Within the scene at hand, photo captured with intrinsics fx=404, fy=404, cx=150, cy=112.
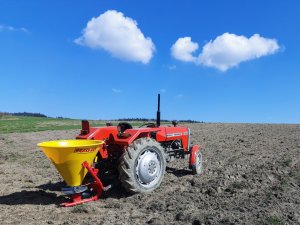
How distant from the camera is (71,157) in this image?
22.3 ft

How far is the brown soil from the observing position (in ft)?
20.7

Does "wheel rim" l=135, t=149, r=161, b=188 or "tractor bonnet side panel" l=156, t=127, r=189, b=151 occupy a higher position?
"tractor bonnet side panel" l=156, t=127, r=189, b=151

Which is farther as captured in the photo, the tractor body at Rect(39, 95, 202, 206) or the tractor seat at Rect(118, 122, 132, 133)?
the tractor seat at Rect(118, 122, 132, 133)

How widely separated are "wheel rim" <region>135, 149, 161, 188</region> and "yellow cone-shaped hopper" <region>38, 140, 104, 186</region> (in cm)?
93

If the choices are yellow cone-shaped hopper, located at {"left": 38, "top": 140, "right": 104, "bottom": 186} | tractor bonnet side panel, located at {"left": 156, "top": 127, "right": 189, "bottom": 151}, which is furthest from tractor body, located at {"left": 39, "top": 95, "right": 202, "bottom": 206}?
tractor bonnet side panel, located at {"left": 156, "top": 127, "right": 189, "bottom": 151}

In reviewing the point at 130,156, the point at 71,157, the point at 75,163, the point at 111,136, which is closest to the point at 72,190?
the point at 75,163

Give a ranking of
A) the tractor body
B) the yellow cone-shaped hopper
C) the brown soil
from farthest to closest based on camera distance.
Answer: the tractor body, the yellow cone-shaped hopper, the brown soil

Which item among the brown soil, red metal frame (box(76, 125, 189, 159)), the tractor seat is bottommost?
the brown soil

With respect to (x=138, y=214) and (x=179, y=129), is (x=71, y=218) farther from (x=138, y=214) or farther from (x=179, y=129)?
(x=179, y=129)

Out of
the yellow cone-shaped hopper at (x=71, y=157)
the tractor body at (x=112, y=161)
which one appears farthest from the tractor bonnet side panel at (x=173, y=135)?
the yellow cone-shaped hopper at (x=71, y=157)

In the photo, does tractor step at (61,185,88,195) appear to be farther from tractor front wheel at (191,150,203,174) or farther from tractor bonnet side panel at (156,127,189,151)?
tractor front wheel at (191,150,203,174)

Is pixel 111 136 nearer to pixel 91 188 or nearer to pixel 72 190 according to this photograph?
pixel 91 188

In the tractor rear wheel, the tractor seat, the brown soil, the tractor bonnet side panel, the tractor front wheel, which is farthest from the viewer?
the tractor front wheel

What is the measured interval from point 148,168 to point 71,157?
1.64m
